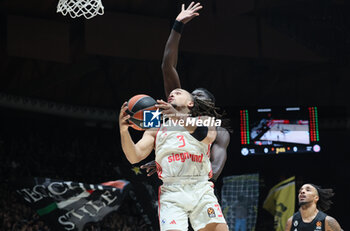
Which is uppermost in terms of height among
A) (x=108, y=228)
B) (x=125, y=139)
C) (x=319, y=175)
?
(x=125, y=139)

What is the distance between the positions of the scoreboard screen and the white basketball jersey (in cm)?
754

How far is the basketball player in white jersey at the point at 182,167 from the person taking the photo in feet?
13.0

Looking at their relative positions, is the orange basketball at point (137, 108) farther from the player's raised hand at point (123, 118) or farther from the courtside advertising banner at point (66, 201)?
the courtside advertising banner at point (66, 201)

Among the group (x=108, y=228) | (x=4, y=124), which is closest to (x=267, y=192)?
(x=108, y=228)

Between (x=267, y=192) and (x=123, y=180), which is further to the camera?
(x=267, y=192)

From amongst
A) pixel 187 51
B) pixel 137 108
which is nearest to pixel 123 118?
pixel 137 108

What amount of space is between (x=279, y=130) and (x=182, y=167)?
781 cm

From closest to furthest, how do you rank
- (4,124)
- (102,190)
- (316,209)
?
(316,209) → (102,190) → (4,124)

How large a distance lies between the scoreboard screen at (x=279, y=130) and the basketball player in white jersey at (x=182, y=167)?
7.54 meters

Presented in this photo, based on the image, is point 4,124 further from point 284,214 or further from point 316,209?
point 316,209

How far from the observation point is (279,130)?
11570 mm

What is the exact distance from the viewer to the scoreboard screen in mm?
11406

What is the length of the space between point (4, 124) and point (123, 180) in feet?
13.4

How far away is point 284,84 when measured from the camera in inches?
568
